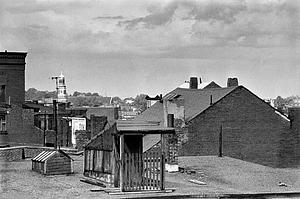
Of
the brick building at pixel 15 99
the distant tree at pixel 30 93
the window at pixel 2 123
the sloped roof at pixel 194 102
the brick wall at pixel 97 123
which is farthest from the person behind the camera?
the distant tree at pixel 30 93

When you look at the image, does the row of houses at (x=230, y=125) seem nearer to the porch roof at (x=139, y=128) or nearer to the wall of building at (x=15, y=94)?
the porch roof at (x=139, y=128)

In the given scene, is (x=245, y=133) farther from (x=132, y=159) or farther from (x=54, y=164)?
(x=132, y=159)

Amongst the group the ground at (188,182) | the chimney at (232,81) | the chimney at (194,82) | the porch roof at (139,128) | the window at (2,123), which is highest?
the chimney at (194,82)

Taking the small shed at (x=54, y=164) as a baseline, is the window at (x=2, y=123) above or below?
above

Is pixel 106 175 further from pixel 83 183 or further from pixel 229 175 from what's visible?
pixel 229 175

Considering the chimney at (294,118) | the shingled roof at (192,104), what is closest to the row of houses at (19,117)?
the shingled roof at (192,104)

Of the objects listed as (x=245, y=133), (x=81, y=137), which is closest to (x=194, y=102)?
(x=245, y=133)

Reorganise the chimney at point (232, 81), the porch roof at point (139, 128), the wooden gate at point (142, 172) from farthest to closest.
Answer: the chimney at point (232, 81) < the porch roof at point (139, 128) < the wooden gate at point (142, 172)

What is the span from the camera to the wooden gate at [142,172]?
21125 mm

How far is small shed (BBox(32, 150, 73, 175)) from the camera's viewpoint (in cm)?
2622

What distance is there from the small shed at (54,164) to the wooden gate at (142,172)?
571 cm

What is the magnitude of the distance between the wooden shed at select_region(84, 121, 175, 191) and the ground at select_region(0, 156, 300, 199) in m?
0.75

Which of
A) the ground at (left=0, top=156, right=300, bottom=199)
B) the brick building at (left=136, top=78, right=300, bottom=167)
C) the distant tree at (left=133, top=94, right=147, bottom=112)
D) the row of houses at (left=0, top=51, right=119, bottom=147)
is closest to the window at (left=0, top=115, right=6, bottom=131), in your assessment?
the row of houses at (left=0, top=51, right=119, bottom=147)

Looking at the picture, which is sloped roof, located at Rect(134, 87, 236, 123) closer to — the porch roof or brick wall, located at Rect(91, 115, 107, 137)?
brick wall, located at Rect(91, 115, 107, 137)
